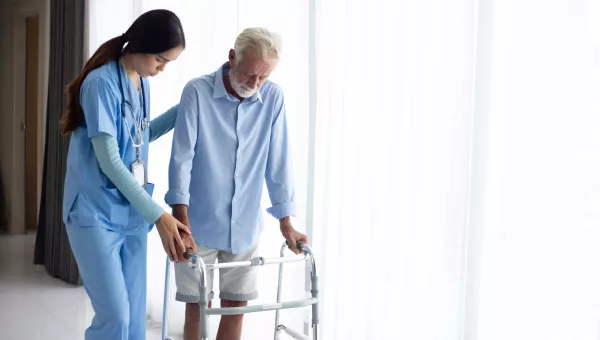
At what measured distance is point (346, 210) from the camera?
253 cm

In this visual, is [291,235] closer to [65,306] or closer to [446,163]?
[446,163]

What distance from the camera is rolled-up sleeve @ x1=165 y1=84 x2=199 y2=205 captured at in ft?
6.37

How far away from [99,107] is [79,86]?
153mm

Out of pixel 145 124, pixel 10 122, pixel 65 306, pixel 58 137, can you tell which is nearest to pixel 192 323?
pixel 145 124

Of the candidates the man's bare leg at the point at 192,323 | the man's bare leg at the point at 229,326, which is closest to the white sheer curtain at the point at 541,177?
the man's bare leg at the point at 229,326

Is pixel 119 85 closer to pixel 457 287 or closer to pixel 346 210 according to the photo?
pixel 346 210

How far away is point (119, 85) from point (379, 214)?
3.38ft

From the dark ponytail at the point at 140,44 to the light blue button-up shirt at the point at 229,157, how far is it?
0.18m

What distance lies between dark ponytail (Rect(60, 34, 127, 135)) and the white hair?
14.1 inches

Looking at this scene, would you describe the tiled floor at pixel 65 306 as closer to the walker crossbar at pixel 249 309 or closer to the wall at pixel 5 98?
the walker crossbar at pixel 249 309

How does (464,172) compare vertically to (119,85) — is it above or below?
below

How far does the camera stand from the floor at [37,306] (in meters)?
3.45

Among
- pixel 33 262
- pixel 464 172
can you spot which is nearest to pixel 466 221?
pixel 464 172

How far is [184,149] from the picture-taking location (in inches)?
77.4
